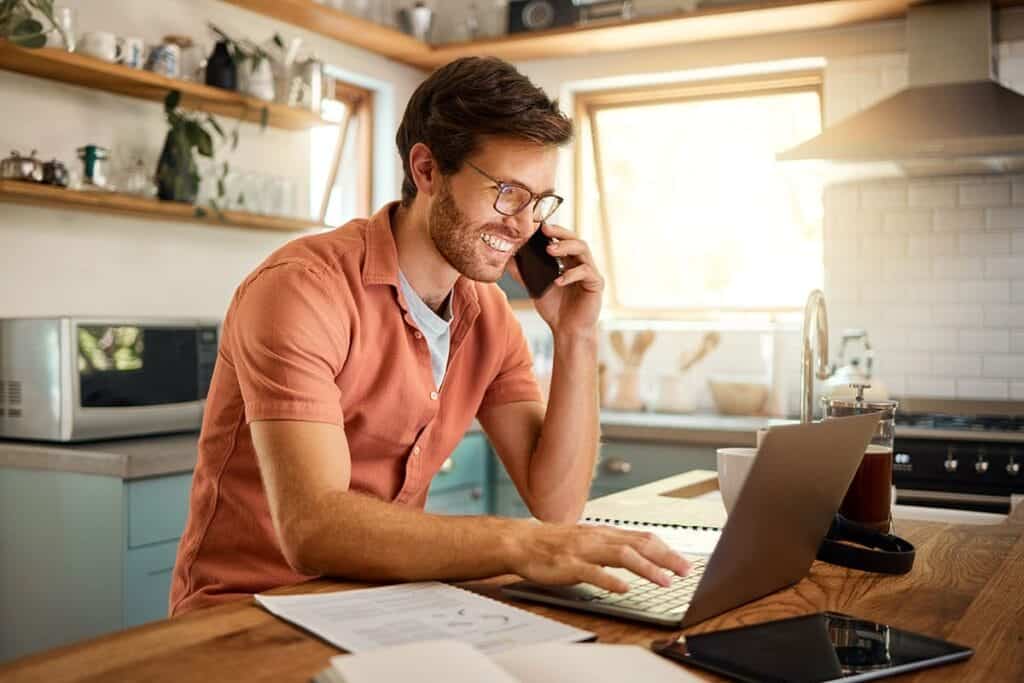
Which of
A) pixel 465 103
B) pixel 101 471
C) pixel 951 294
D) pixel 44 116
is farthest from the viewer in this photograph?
pixel 951 294

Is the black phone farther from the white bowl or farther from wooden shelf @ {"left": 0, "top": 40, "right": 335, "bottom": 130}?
wooden shelf @ {"left": 0, "top": 40, "right": 335, "bottom": 130}

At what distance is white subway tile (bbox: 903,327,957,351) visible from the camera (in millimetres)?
4219

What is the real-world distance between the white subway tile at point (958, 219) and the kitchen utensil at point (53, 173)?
319cm

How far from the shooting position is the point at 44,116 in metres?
3.38

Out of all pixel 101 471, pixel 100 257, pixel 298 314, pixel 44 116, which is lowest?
pixel 101 471

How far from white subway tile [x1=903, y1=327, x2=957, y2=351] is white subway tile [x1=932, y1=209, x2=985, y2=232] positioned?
1.32 ft

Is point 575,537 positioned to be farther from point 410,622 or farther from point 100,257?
point 100,257

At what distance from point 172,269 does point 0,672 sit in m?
3.09

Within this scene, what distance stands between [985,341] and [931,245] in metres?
0.43

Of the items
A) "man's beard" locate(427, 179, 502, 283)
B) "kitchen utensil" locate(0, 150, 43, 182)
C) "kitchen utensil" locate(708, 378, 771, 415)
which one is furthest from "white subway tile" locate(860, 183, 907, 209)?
"kitchen utensil" locate(0, 150, 43, 182)

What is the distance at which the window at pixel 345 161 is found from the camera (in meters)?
4.77

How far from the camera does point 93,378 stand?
299 centimetres

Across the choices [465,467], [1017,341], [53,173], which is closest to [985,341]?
[1017,341]

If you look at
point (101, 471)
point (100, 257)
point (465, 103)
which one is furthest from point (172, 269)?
point (465, 103)
